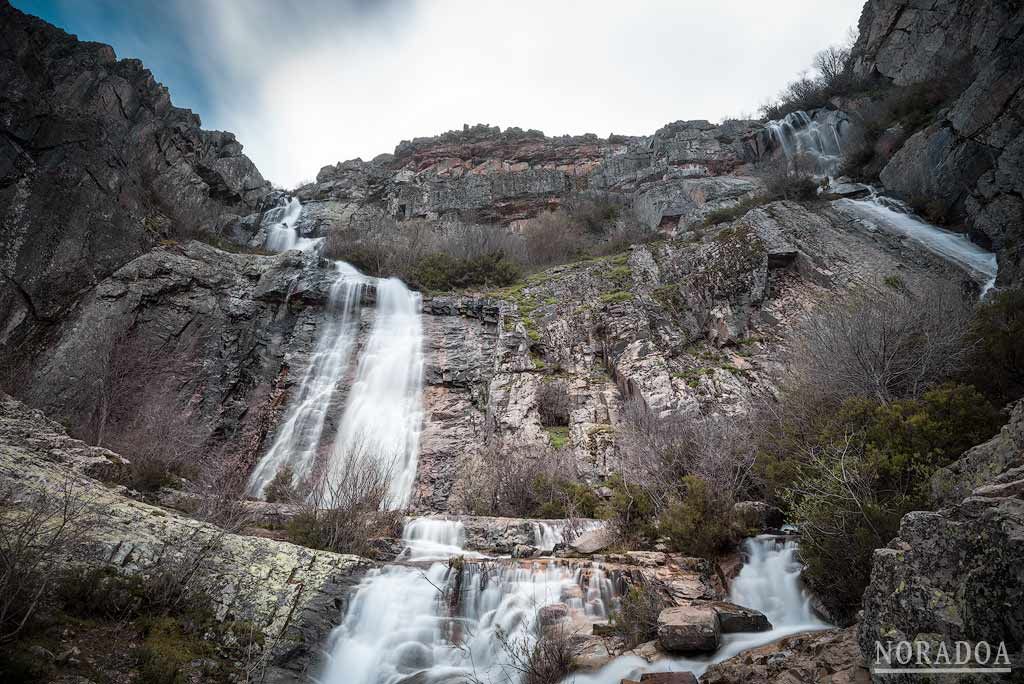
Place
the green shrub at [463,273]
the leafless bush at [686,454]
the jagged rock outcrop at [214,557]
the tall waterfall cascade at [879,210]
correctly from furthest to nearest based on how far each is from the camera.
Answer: the green shrub at [463,273]
the tall waterfall cascade at [879,210]
the leafless bush at [686,454]
the jagged rock outcrop at [214,557]

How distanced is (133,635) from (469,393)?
1425 cm

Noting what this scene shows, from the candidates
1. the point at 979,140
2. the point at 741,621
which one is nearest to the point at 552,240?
the point at 979,140

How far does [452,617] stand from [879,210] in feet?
81.4

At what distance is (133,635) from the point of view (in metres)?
5.09

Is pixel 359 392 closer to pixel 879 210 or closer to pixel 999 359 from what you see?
pixel 999 359

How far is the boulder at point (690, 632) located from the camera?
5867 millimetres

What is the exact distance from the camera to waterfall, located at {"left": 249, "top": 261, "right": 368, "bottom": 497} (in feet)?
56.1

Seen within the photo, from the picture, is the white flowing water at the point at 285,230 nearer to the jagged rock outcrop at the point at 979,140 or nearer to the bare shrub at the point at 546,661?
the bare shrub at the point at 546,661

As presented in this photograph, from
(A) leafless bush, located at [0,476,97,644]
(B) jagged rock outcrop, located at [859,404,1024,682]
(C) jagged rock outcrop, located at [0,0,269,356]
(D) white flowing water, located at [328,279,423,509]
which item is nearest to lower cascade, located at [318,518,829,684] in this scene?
(B) jagged rock outcrop, located at [859,404,1024,682]

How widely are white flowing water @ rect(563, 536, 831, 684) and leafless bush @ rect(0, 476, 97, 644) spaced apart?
216 inches

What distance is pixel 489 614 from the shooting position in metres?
7.47

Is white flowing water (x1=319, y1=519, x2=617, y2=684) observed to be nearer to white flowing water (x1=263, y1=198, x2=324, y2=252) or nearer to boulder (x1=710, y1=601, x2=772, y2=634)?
boulder (x1=710, y1=601, x2=772, y2=634)

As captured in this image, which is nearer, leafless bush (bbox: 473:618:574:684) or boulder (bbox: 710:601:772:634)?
leafless bush (bbox: 473:618:574:684)

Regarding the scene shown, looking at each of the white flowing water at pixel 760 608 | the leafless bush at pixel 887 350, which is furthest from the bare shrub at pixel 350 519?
the leafless bush at pixel 887 350
